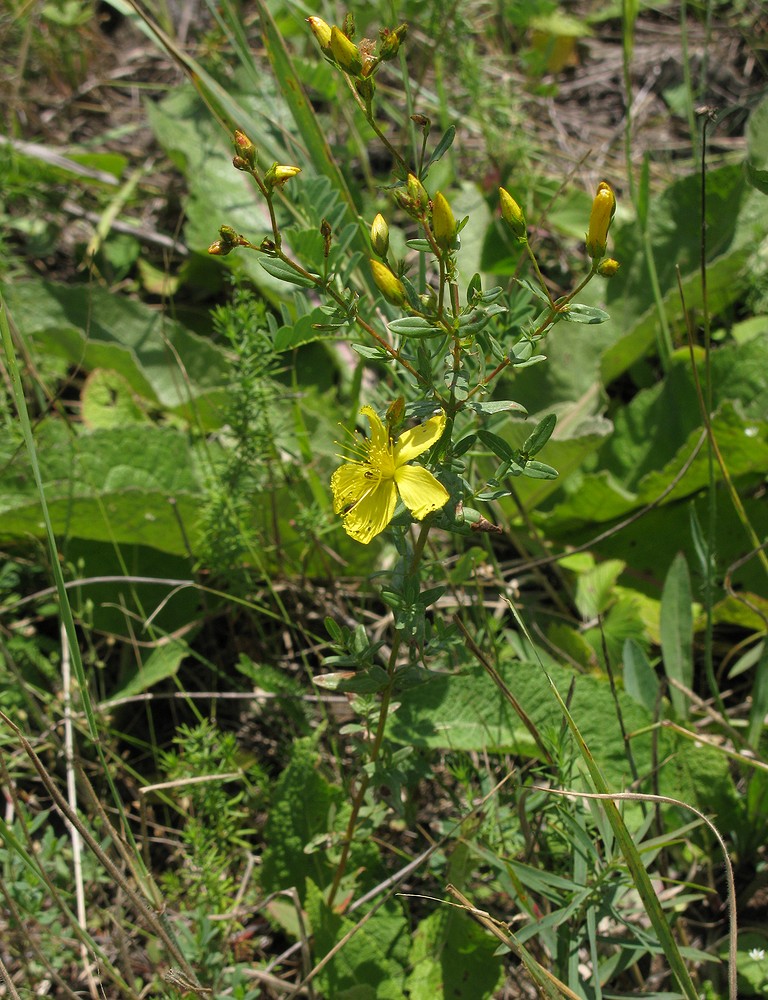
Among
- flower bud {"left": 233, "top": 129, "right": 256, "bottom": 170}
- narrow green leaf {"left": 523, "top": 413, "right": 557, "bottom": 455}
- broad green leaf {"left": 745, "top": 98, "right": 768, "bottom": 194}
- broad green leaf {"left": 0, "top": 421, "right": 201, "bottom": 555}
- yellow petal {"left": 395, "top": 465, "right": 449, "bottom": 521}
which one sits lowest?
broad green leaf {"left": 0, "top": 421, "right": 201, "bottom": 555}

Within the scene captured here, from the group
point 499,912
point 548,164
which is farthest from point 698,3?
point 499,912

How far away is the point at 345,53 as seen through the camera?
1118 millimetres

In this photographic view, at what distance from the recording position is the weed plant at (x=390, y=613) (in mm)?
1284

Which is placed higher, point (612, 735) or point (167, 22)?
point (167, 22)

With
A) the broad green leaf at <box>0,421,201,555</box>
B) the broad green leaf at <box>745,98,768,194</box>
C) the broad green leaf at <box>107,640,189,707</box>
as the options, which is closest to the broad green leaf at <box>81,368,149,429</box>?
the broad green leaf at <box>0,421,201,555</box>

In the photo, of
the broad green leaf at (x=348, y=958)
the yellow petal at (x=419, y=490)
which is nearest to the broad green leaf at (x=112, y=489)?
the broad green leaf at (x=348, y=958)

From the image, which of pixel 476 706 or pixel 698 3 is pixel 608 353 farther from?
pixel 698 3

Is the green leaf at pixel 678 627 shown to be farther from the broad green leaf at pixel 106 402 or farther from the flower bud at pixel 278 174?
the broad green leaf at pixel 106 402

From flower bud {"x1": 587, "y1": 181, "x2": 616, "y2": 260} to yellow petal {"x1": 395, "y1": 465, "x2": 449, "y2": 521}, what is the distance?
349 millimetres

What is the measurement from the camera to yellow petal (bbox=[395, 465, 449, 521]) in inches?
44.5

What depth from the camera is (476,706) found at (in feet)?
5.96

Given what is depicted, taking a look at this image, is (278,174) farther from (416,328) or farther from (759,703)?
(759,703)

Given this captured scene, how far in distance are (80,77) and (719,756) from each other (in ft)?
11.2

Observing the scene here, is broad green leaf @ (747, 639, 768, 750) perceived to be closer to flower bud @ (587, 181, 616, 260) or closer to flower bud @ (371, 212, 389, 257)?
flower bud @ (587, 181, 616, 260)
